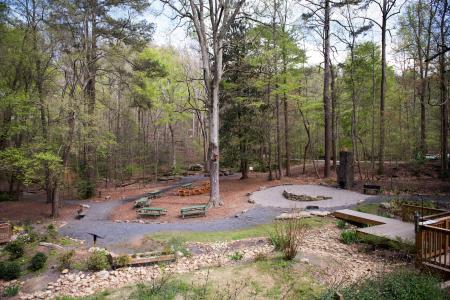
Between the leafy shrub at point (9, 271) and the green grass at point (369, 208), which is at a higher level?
the green grass at point (369, 208)

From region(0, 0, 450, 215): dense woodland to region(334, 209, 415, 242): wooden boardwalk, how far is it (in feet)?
12.7

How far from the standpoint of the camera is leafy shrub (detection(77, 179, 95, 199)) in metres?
17.7

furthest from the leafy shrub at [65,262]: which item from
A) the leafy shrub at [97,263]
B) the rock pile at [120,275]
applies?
the leafy shrub at [97,263]

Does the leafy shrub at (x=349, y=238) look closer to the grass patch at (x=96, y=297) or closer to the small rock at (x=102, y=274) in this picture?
the grass patch at (x=96, y=297)

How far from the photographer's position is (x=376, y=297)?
14.3 ft

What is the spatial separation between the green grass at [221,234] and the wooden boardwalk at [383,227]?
44.0 inches

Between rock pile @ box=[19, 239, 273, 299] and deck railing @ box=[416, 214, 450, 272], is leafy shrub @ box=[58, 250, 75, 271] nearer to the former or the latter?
rock pile @ box=[19, 239, 273, 299]

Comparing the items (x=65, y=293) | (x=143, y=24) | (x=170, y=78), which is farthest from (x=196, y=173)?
(x=65, y=293)

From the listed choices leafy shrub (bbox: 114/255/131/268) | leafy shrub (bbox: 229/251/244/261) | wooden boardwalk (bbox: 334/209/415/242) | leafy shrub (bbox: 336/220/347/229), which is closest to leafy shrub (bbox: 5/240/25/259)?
leafy shrub (bbox: 114/255/131/268)

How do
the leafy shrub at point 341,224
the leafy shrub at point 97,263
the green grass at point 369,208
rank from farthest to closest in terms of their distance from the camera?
the green grass at point 369,208 < the leafy shrub at point 341,224 < the leafy shrub at point 97,263

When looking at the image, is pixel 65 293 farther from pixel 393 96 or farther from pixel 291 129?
pixel 393 96

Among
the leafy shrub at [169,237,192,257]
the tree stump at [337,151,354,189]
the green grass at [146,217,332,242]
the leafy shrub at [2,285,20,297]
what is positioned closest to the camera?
the leafy shrub at [2,285,20,297]

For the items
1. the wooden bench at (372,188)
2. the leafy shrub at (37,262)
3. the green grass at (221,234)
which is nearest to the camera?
the leafy shrub at (37,262)

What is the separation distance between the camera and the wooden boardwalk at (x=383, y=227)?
6.78 m
